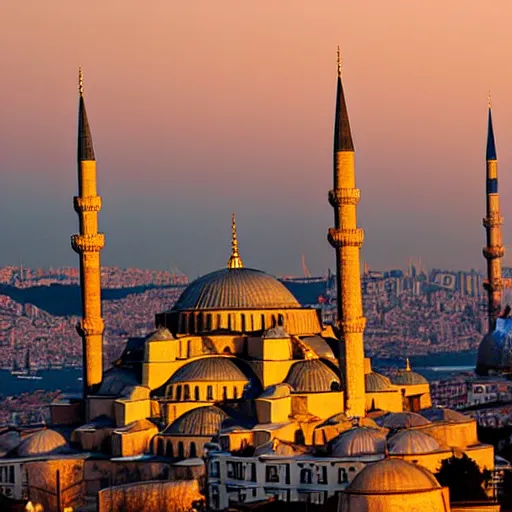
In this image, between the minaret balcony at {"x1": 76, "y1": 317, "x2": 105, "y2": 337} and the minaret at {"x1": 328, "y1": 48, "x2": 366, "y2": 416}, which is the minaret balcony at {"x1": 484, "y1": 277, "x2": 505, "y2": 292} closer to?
the minaret at {"x1": 328, "y1": 48, "x2": 366, "y2": 416}

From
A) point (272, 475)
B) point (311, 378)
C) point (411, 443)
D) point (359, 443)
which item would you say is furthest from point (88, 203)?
point (411, 443)

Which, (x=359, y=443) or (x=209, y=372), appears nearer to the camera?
(x=359, y=443)

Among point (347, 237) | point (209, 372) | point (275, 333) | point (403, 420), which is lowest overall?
point (403, 420)

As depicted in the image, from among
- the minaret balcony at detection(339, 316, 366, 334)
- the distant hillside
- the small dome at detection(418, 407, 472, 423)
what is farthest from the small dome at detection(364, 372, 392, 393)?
the distant hillside

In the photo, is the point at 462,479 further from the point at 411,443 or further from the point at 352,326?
the point at 352,326

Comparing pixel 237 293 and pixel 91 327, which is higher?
pixel 237 293

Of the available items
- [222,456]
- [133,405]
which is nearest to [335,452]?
[222,456]
